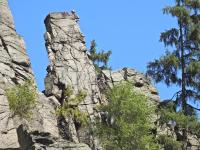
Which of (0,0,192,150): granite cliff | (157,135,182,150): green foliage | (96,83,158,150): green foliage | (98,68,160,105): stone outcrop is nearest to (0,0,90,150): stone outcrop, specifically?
(0,0,192,150): granite cliff

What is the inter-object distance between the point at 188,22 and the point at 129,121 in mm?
9432

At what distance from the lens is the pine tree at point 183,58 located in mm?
44438

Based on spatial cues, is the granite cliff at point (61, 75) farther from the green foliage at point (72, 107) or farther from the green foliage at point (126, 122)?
the green foliage at point (126, 122)

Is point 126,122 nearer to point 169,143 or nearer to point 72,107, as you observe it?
point 169,143

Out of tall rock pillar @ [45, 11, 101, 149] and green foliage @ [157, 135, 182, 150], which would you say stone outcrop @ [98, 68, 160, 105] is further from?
green foliage @ [157, 135, 182, 150]

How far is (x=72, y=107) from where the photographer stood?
47.1m

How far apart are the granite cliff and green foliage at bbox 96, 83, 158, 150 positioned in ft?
7.34

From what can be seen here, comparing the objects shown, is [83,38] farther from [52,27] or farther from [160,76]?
[160,76]

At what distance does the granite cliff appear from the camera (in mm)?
45219

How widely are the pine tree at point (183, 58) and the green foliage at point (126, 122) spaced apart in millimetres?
2976

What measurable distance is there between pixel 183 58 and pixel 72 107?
8.86 m

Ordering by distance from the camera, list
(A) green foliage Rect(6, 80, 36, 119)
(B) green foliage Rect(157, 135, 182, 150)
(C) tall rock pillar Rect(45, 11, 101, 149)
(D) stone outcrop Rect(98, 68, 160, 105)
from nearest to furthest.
Result: (B) green foliage Rect(157, 135, 182, 150), (A) green foliage Rect(6, 80, 36, 119), (C) tall rock pillar Rect(45, 11, 101, 149), (D) stone outcrop Rect(98, 68, 160, 105)

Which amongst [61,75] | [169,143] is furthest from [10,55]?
[169,143]

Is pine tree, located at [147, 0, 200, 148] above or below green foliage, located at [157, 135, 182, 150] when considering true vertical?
above
